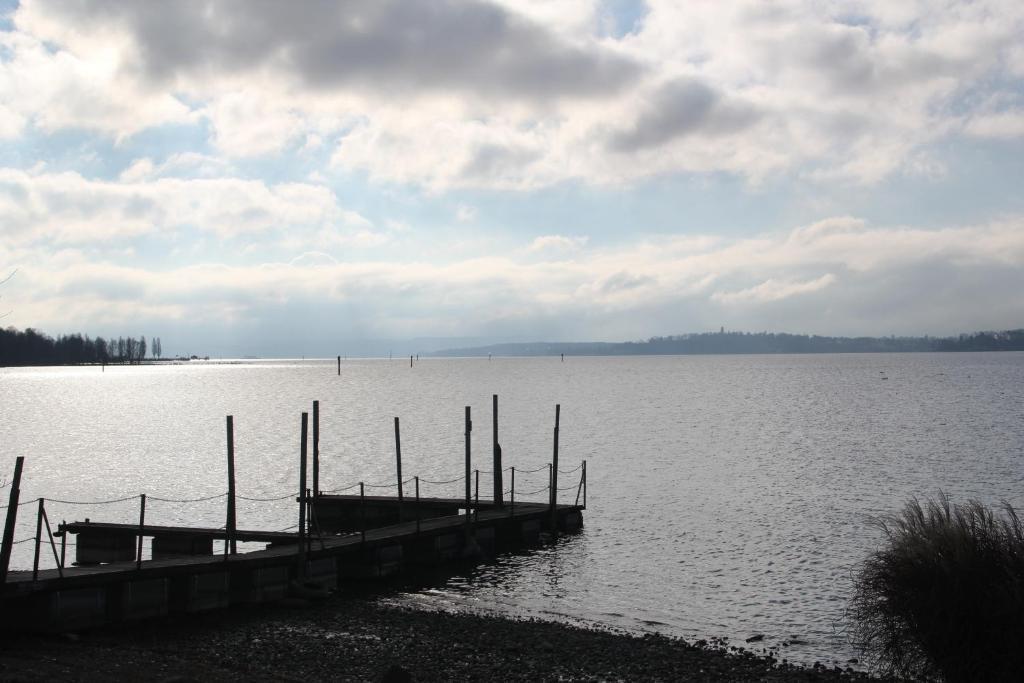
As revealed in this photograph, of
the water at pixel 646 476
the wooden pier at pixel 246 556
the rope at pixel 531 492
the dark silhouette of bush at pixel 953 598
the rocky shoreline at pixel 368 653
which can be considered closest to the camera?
the dark silhouette of bush at pixel 953 598

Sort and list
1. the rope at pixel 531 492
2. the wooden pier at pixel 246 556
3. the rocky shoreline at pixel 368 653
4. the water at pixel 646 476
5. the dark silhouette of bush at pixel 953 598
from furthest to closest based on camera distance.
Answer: the rope at pixel 531 492 < the water at pixel 646 476 < the wooden pier at pixel 246 556 < the rocky shoreline at pixel 368 653 < the dark silhouette of bush at pixel 953 598

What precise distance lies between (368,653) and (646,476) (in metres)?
33.9

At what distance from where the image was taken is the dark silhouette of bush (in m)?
14.0

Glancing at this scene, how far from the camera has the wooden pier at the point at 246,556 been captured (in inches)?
735

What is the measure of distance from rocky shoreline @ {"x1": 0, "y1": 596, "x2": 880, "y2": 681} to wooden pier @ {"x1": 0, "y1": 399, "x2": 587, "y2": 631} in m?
0.58

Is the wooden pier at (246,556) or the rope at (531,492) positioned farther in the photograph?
the rope at (531,492)

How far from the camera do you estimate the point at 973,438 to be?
67.2 metres

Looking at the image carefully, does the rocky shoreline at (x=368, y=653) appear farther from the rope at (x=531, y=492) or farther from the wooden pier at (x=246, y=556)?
the rope at (x=531, y=492)

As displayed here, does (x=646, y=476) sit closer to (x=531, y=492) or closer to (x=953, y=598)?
(x=531, y=492)

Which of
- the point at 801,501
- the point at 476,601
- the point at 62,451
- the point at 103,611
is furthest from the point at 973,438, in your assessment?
the point at 62,451

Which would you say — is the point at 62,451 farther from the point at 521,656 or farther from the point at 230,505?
the point at 521,656

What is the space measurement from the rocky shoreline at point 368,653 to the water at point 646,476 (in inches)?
85.1

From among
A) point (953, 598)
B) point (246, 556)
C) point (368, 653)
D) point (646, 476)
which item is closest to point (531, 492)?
point (646, 476)

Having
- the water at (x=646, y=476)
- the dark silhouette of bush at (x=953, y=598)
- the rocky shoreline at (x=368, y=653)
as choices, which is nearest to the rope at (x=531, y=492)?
the water at (x=646, y=476)
